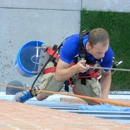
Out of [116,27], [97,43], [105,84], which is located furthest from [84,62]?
[116,27]

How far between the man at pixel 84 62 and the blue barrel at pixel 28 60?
526 millimetres

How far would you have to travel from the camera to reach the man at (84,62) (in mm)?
4844

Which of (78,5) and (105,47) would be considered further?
(78,5)

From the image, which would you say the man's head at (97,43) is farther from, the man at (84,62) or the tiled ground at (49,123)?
the tiled ground at (49,123)

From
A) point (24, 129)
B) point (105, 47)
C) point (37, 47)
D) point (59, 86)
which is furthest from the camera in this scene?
point (37, 47)

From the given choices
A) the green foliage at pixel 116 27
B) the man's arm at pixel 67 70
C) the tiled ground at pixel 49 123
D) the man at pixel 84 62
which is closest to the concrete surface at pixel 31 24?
the green foliage at pixel 116 27

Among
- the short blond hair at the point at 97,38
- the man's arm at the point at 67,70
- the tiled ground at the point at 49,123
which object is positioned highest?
the short blond hair at the point at 97,38

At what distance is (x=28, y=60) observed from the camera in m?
6.45

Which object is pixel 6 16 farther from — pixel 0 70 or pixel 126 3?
pixel 126 3

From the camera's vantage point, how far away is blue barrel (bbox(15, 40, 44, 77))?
6.31 m

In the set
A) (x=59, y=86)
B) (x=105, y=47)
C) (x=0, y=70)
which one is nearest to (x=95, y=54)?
(x=105, y=47)

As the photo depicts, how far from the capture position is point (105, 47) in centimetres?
486

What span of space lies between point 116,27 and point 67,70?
5.38m

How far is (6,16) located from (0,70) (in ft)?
3.09
